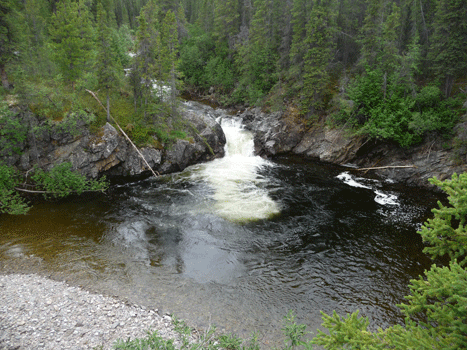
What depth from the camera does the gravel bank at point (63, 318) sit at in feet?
26.5

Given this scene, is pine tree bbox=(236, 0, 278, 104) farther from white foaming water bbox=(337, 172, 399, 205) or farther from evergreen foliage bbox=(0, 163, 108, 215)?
evergreen foliage bbox=(0, 163, 108, 215)

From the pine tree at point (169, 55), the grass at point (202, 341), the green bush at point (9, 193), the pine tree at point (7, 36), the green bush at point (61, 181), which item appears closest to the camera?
the grass at point (202, 341)

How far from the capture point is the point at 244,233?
1541 centimetres

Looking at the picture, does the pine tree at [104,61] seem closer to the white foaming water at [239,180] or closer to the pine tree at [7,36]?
the pine tree at [7,36]

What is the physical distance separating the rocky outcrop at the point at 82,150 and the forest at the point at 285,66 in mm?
1234

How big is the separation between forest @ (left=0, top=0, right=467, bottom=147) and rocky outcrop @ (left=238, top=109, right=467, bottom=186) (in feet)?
3.58

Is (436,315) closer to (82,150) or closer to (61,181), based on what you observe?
(61,181)

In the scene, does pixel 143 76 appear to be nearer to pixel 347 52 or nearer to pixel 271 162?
pixel 271 162

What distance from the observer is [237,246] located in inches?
564

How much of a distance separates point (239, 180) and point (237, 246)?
878cm

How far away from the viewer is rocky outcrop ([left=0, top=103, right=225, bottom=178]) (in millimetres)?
17922

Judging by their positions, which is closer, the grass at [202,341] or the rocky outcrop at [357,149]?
the grass at [202,341]

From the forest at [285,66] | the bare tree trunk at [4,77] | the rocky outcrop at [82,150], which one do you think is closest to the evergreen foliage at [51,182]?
the rocky outcrop at [82,150]

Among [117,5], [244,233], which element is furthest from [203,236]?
[117,5]
